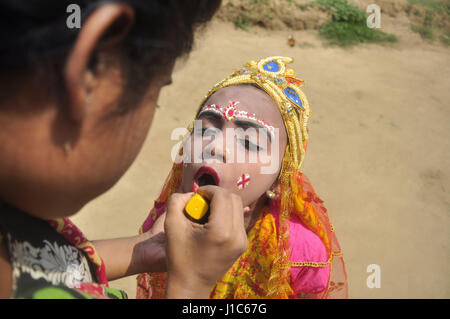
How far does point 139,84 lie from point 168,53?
0.24 feet

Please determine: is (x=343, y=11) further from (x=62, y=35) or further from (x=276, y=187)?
(x=62, y=35)

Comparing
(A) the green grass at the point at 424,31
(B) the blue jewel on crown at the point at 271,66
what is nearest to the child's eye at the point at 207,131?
(B) the blue jewel on crown at the point at 271,66

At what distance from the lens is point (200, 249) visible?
822mm

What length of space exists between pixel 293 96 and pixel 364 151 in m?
2.23

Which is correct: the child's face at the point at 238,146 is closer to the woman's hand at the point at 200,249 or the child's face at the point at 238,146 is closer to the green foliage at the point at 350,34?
the woman's hand at the point at 200,249

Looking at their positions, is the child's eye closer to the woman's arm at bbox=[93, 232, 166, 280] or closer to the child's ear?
the child's ear

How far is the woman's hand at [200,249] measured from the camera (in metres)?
0.80

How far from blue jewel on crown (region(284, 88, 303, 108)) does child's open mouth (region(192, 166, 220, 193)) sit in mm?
544

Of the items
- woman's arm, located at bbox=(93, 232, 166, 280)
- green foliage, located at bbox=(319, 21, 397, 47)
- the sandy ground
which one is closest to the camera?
woman's arm, located at bbox=(93, 232, 166, 280)

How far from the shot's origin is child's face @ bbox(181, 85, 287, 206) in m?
1.41

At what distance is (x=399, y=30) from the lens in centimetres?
581

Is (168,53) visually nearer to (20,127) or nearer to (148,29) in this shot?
(148,29)

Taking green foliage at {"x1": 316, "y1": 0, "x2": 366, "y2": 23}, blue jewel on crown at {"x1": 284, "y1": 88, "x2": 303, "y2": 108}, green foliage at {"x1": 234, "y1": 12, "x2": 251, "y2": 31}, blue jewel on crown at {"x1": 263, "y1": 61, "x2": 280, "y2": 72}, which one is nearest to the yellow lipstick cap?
blue jewel on crown at {"x1": 284, "y1": 88, "x2": 303, "y2": 108}
